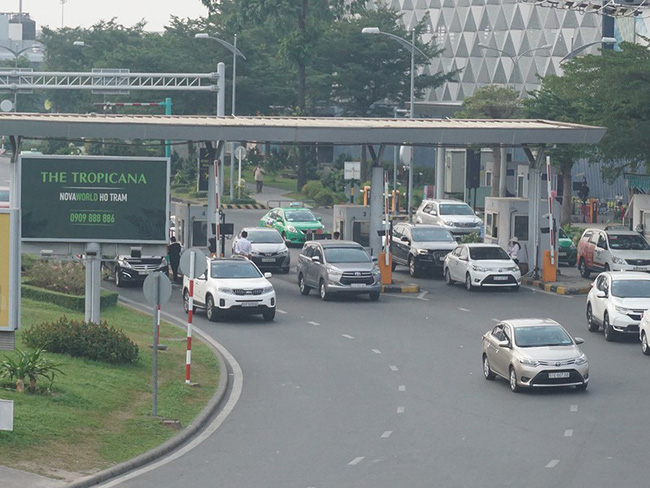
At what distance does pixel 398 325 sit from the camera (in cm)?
3475

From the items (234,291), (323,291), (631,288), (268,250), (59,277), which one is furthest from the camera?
(268,250)

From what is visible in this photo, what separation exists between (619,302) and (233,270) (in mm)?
10662

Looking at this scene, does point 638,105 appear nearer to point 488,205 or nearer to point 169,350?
point 488,205

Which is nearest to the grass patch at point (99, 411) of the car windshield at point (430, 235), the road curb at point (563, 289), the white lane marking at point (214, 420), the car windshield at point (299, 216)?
the white lane marking at point (214, 420)

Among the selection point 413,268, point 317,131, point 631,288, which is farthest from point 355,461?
point 413,268

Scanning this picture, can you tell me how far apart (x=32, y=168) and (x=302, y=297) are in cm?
1306

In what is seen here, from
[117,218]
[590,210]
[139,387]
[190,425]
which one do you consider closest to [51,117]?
[117,218]

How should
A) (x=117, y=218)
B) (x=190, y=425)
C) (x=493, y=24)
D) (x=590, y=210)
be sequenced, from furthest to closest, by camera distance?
(x=493, y=24) < (x=590, y=210) < (x=117, y=218) < (x=190, y=425)

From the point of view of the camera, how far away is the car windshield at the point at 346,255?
39750 mm

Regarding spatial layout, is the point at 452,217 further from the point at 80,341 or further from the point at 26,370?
the point at 26,370

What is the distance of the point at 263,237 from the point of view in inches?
1864

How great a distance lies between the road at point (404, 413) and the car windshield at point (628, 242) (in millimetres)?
7173

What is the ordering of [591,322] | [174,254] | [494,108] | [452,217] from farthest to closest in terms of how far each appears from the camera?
[494,108], [452,217], [174,254], [591,322]

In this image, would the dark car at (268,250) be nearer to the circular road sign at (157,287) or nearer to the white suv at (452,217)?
the white suv at (452,217)
